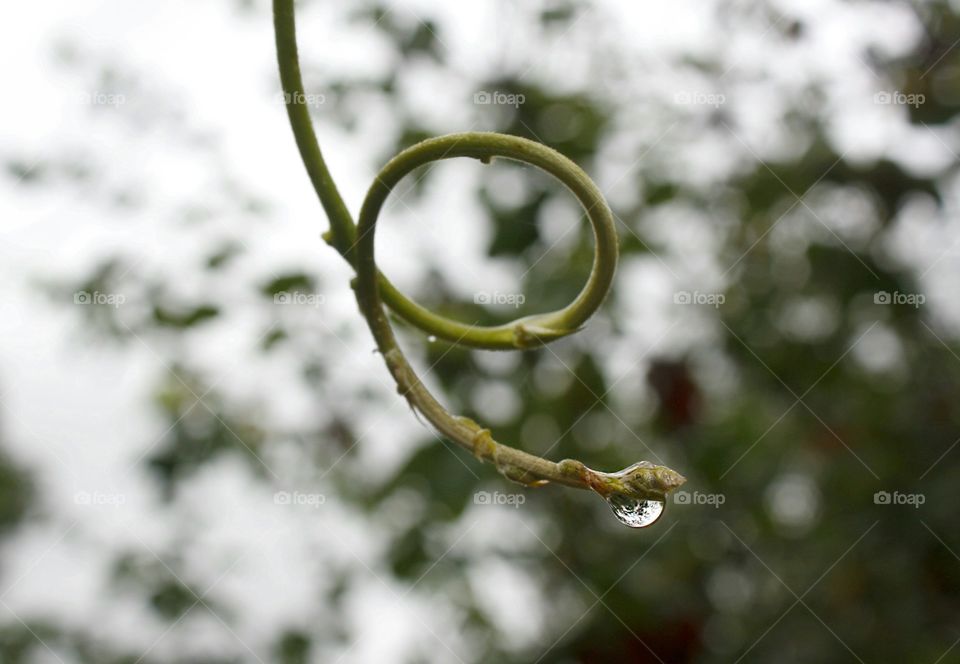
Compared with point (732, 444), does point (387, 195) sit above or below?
above

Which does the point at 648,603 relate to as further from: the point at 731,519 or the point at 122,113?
the point at 122,113

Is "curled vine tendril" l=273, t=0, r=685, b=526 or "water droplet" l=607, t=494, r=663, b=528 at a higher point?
"curled vine tendril" l=273, t=0, r=685, b=526

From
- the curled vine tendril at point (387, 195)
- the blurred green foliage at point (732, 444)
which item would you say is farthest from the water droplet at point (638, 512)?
the blurred green foliage at point (732, 444)

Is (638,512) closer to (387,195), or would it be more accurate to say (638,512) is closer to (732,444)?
(387,195)

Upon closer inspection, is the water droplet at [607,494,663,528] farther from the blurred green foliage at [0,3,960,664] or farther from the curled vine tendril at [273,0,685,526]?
the blurred green foliage at [0,3,960,664]

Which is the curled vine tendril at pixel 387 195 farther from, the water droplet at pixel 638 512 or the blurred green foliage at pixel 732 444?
the blurred green foliage at pixel 732 444

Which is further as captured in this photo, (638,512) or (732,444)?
(732,444)

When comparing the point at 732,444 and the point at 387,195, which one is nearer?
the point at 387,195

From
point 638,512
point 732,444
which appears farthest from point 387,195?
point 732,444

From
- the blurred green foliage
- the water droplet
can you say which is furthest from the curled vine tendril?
the blurred green foliage

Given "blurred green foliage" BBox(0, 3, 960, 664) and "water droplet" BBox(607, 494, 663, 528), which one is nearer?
"water droplet" BBox(607, 494, 663, 528)

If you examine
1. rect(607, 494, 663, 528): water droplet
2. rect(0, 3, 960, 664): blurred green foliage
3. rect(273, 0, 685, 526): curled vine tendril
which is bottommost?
rect(0, 3, 960, 664): blurred green foliage

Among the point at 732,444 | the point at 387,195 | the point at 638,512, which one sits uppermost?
the point at 387,195
